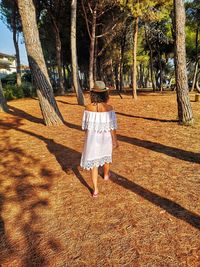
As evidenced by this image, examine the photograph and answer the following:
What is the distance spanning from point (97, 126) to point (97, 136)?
16 cm

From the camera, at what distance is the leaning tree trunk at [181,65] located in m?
7.91

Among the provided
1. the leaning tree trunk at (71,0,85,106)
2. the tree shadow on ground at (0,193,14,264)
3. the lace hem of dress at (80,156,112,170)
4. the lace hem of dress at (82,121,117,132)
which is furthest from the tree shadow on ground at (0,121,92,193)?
the leaning tree trunk at (71,0,85,106)

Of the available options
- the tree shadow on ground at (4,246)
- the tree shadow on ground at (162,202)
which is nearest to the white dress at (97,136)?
the tree shadow on ground at (162,202)

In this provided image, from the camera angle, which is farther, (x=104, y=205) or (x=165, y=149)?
(x=165, y=149)

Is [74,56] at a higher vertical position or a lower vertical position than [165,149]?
higher

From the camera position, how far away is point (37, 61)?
8484 mm

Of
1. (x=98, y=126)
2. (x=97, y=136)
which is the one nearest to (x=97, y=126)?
(x=98, y=126)

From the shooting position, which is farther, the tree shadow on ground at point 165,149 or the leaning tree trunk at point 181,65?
the leaning tree trunk at point 181,65

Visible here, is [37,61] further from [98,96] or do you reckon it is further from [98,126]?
[98,126]

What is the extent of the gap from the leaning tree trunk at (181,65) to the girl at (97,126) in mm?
4845

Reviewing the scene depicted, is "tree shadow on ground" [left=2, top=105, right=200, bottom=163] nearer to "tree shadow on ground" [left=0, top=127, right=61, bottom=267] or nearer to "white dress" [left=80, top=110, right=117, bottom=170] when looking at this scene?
"white dress" [left=80, top=110, right=117, bottom=170]

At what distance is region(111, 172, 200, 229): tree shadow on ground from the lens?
136 inches

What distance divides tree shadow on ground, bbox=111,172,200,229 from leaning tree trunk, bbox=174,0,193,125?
4.36 meters

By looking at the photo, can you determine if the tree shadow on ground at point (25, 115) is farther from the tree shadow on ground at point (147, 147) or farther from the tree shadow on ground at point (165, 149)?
the tree shadow on ground at point (165, 149)
